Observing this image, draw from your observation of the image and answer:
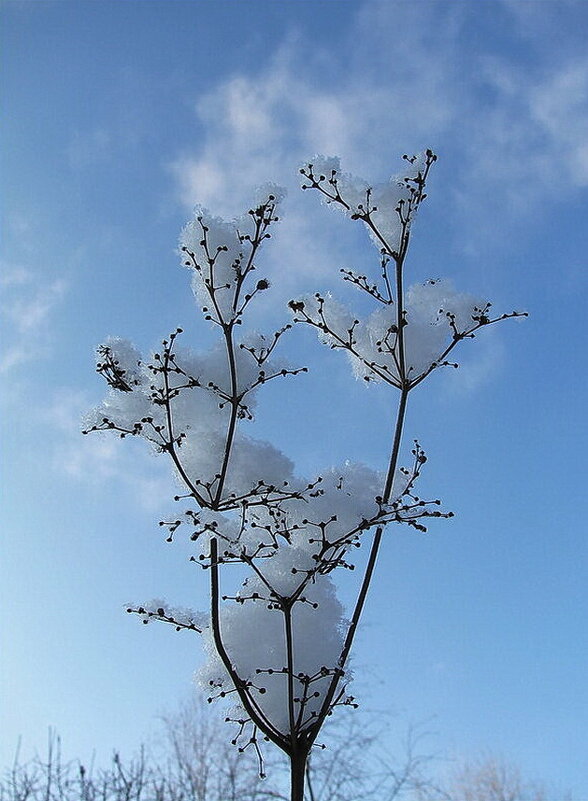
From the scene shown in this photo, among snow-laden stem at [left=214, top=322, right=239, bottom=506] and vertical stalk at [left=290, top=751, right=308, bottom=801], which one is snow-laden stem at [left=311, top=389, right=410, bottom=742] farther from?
snow-laden stem at [left=214, top=322, right=239, bottom=506]

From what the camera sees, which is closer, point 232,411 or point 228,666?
point 228,666

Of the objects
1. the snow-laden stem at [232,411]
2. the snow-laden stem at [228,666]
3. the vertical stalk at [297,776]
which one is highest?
the snow-laden stem at [232,411]

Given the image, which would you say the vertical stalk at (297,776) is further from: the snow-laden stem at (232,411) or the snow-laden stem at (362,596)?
the snow-laden stem at (232,411)

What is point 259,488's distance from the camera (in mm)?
1645

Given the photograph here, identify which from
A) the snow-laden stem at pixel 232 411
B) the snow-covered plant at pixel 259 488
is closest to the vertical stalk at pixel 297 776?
the snow-covered plant at pixel 259 488

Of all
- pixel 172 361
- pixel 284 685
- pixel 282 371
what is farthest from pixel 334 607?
pixel 172 361

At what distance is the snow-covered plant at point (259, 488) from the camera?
1.59 m

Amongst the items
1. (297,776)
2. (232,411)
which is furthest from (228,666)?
(232,411)

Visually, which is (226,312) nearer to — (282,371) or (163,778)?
(282,371)

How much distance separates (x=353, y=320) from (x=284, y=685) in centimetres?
100

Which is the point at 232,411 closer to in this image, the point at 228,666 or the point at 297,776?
the point at 228,666

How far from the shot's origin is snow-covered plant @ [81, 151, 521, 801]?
1586 millimetres

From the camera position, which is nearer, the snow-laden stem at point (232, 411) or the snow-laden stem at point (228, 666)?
the snow-laden stem at point (228, 666)

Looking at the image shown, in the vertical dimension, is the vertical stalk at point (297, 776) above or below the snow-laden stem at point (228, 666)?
below
